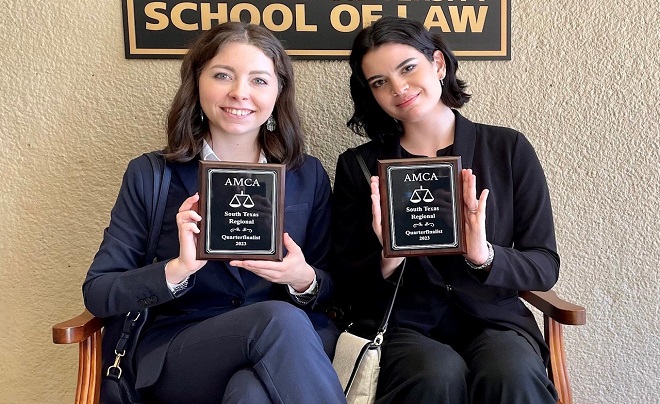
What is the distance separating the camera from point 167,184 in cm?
147

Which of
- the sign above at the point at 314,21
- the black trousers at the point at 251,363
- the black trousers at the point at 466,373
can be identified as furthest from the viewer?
the sign above at the point at 314,21

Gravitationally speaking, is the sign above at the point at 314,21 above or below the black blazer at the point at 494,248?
above

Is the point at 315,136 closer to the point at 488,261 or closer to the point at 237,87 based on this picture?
the point at 237,87

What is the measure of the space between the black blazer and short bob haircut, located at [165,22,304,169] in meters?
0.21

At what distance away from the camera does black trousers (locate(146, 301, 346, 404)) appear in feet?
3.72

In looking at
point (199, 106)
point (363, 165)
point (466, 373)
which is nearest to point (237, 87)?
point (199, 106)

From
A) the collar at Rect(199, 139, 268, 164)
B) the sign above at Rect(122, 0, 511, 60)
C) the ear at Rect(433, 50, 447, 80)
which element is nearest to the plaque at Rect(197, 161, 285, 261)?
the collar at Rect(199, 139, 268, 164)

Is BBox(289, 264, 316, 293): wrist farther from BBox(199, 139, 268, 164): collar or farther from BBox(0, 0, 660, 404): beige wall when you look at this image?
BBox(0, 0, 660, 404): beige wall

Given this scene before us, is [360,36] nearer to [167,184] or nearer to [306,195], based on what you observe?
[306,195]

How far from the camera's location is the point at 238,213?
1.28m

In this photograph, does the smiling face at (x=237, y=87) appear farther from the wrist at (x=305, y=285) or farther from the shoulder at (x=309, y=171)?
the wrist at (x=305, y=285)

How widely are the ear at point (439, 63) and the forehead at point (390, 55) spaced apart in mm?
70

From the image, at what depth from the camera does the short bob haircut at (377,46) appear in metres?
1.54

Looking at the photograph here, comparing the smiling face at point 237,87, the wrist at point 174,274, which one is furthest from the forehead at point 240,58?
the wrist at point 174,274
